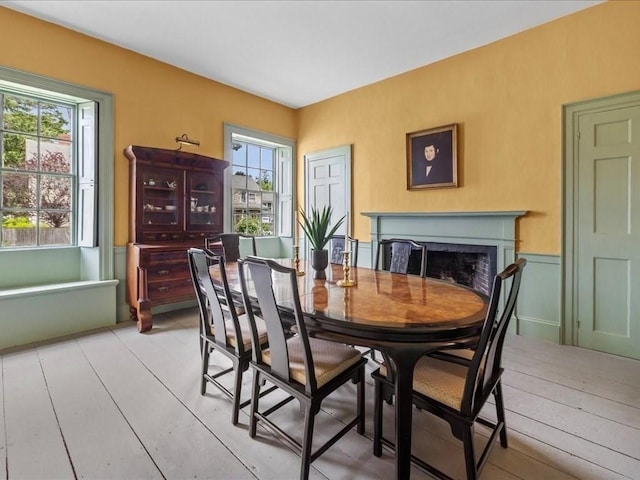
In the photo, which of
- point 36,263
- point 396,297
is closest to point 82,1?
point 36,263

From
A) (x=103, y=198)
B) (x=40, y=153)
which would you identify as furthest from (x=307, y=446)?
(x=40, y=153)

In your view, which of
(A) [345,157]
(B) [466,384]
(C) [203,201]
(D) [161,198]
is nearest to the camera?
(B) [466,384]

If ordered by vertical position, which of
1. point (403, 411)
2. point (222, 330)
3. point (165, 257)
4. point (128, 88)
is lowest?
point (403, 411)

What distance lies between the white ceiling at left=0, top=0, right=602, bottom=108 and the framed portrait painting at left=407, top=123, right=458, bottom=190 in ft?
2.73

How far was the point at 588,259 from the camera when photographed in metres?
2.83

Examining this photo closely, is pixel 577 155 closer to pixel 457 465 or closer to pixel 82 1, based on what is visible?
pixel 457 465

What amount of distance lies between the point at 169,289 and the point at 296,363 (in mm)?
2393

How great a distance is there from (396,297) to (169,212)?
304cm

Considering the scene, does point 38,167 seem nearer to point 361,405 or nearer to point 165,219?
point 165,219

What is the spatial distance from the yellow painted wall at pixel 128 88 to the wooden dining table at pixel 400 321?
2733 millimetres

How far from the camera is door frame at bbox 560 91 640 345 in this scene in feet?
9.39

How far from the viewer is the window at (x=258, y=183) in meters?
4.67

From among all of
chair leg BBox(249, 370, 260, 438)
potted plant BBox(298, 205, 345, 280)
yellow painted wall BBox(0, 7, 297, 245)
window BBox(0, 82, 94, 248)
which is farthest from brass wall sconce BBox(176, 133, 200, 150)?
chair leg BBox(249, 370, 260, 438)

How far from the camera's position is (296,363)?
154 cm
